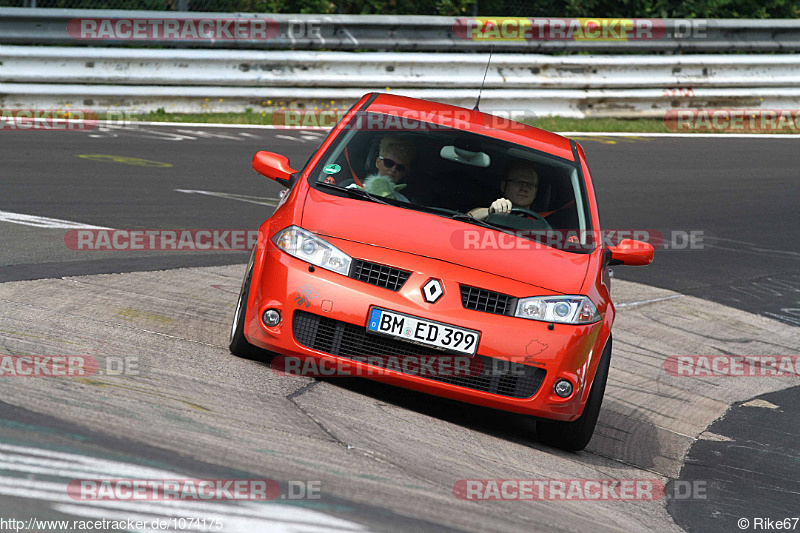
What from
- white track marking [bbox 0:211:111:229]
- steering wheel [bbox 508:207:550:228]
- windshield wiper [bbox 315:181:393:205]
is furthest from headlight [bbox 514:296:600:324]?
white track marking [bbox 0:211:111:229]

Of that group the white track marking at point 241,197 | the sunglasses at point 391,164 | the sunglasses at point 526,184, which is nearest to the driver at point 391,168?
the sunglasses at point 391,164

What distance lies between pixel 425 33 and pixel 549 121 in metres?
2.53

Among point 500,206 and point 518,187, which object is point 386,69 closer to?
point 518,187

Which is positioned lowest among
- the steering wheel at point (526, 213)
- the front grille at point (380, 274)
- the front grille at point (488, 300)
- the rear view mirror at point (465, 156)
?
the front grille at point (488, 300)

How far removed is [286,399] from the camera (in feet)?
16.9

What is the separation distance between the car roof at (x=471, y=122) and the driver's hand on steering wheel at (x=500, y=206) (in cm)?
55

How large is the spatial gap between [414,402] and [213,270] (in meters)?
3.18

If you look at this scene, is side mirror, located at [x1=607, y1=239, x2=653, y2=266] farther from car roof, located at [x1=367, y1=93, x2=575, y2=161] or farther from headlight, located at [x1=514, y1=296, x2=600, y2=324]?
headlight, located at [x1=514, y1=296, x2=600, y2=324]

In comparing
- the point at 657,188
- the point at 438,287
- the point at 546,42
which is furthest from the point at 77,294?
the point at 546,42

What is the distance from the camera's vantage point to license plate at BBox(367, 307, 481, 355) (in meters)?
5.23

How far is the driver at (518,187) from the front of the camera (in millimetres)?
Answer: 6322

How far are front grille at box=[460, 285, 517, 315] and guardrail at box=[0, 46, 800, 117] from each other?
11.0 metres

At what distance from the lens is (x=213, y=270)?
8.63 metres

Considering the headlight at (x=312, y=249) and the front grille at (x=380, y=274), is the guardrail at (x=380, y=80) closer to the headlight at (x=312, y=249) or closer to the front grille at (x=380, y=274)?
the headlight at (x=312, y=249)
